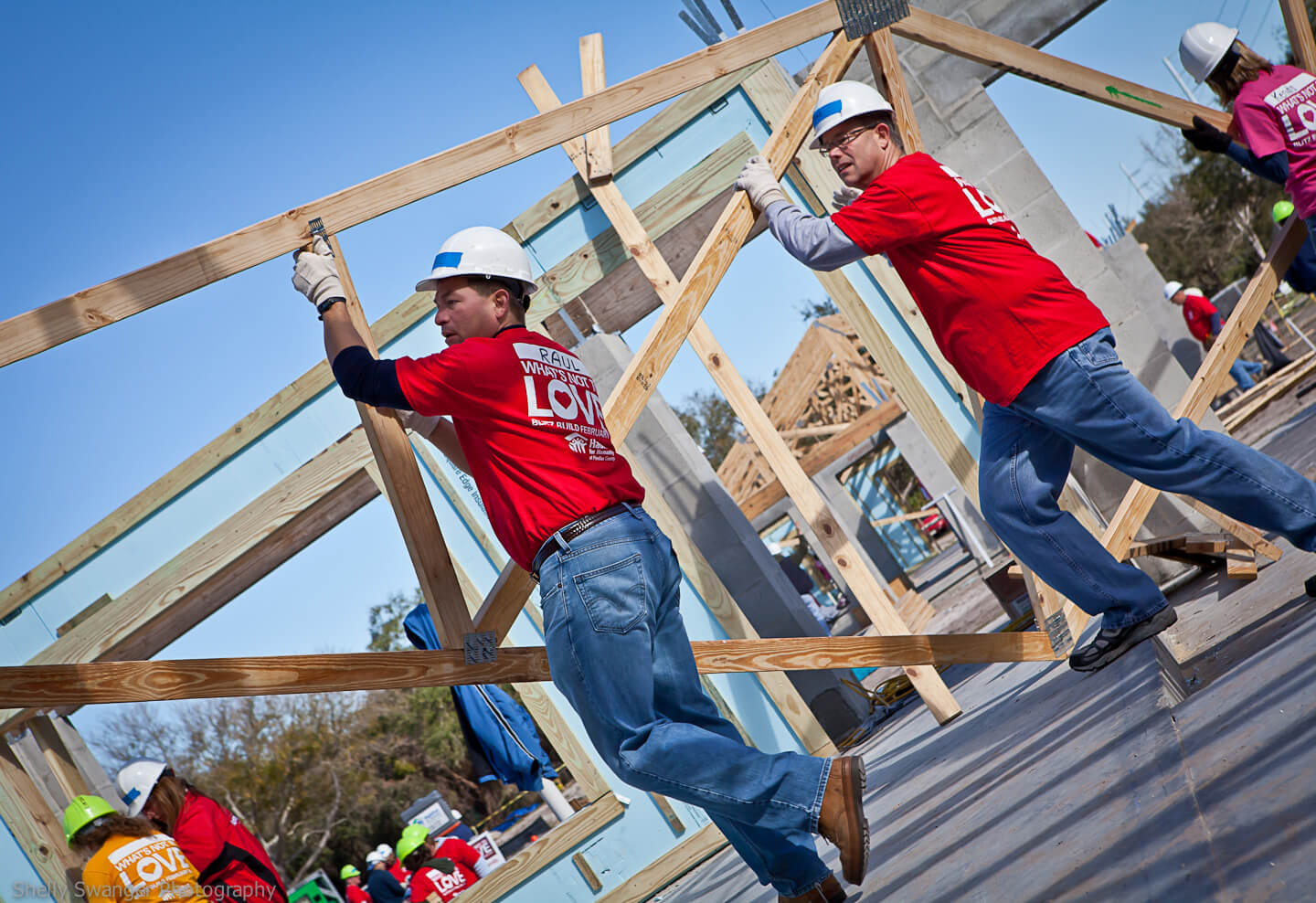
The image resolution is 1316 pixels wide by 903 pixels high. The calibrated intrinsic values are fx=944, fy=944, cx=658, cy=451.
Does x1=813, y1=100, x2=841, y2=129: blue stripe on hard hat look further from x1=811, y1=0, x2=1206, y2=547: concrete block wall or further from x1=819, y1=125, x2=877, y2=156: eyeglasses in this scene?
x1=811, y1=0, x2=1206, y2=547: concrete block wall

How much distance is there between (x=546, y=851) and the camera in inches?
217

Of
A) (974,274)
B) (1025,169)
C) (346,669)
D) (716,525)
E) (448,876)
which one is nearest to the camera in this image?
(346,669)

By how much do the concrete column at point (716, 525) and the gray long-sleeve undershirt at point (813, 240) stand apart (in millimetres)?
3971

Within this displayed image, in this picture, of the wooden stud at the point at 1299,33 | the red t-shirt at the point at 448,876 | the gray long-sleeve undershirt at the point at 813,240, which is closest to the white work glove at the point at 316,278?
the gray long-sleeve undershirt at the point at 813,240

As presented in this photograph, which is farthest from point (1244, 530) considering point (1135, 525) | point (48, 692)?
point (48, 692)

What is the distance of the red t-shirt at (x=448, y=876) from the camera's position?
29.8 ft

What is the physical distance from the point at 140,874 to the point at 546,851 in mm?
2582

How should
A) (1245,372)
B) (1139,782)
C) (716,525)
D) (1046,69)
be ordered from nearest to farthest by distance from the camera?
(1139,782) < (1046,69) < (716,525) < (1245,372)

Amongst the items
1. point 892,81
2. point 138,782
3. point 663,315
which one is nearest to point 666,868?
point 138,782

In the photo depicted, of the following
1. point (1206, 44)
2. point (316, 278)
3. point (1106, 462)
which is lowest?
point (1106, 462)

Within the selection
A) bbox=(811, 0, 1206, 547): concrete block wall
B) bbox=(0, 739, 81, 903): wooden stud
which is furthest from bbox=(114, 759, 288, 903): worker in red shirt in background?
bbox=(811, 0, 1206, 547): concrete block wall

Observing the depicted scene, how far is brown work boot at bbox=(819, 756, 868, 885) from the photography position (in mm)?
1906

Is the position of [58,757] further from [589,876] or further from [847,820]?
[847,820]

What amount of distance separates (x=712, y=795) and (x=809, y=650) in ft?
2.88
